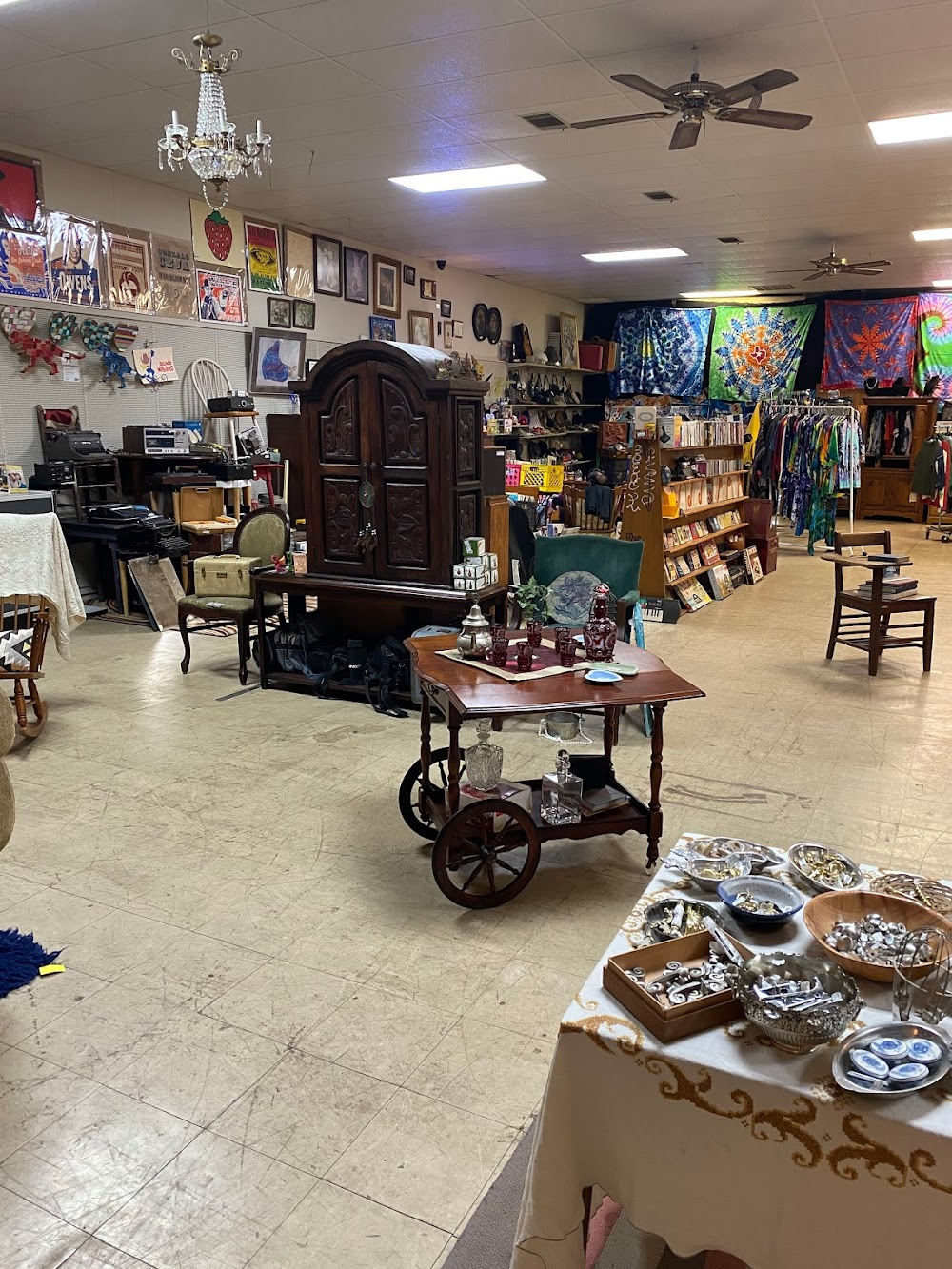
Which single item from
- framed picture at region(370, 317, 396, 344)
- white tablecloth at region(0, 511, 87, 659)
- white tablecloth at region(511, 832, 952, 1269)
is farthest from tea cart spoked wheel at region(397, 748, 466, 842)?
framed picture at region(370, 317, 396, 344)

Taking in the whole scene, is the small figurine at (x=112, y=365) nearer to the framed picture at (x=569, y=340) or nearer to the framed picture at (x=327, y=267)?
the framed picture at (x=327, y=267)

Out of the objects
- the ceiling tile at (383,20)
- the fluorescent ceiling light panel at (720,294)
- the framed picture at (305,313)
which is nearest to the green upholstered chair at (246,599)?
the ceiling tile at (383,20)

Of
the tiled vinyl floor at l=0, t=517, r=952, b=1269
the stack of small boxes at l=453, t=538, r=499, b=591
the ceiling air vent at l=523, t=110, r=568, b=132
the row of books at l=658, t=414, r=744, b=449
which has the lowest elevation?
the tiled vinyl floor at l=0, t=517, r=952, b=1269

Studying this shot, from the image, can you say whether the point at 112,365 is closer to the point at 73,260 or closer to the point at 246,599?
the point at 73,260

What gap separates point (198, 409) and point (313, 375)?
3318 millimetres

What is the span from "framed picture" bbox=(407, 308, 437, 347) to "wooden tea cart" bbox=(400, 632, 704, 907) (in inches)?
326

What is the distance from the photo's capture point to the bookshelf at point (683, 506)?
7395mm

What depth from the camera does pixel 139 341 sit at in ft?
24.2

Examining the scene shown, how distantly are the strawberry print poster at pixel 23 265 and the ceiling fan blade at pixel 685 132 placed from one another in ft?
14.5

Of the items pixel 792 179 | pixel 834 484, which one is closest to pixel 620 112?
pixel 792 179

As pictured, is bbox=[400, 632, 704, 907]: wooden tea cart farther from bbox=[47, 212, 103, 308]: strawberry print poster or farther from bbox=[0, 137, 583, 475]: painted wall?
bbox=[47, 212, 103, 308]: strawberry print poster

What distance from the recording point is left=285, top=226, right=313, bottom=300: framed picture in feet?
29.0

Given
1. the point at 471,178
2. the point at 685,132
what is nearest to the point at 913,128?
the point at 685,132

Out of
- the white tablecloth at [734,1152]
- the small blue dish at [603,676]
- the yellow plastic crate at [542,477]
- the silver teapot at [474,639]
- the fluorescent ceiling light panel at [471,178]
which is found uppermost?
the fluorescent ceiling light panel at [471,178]
